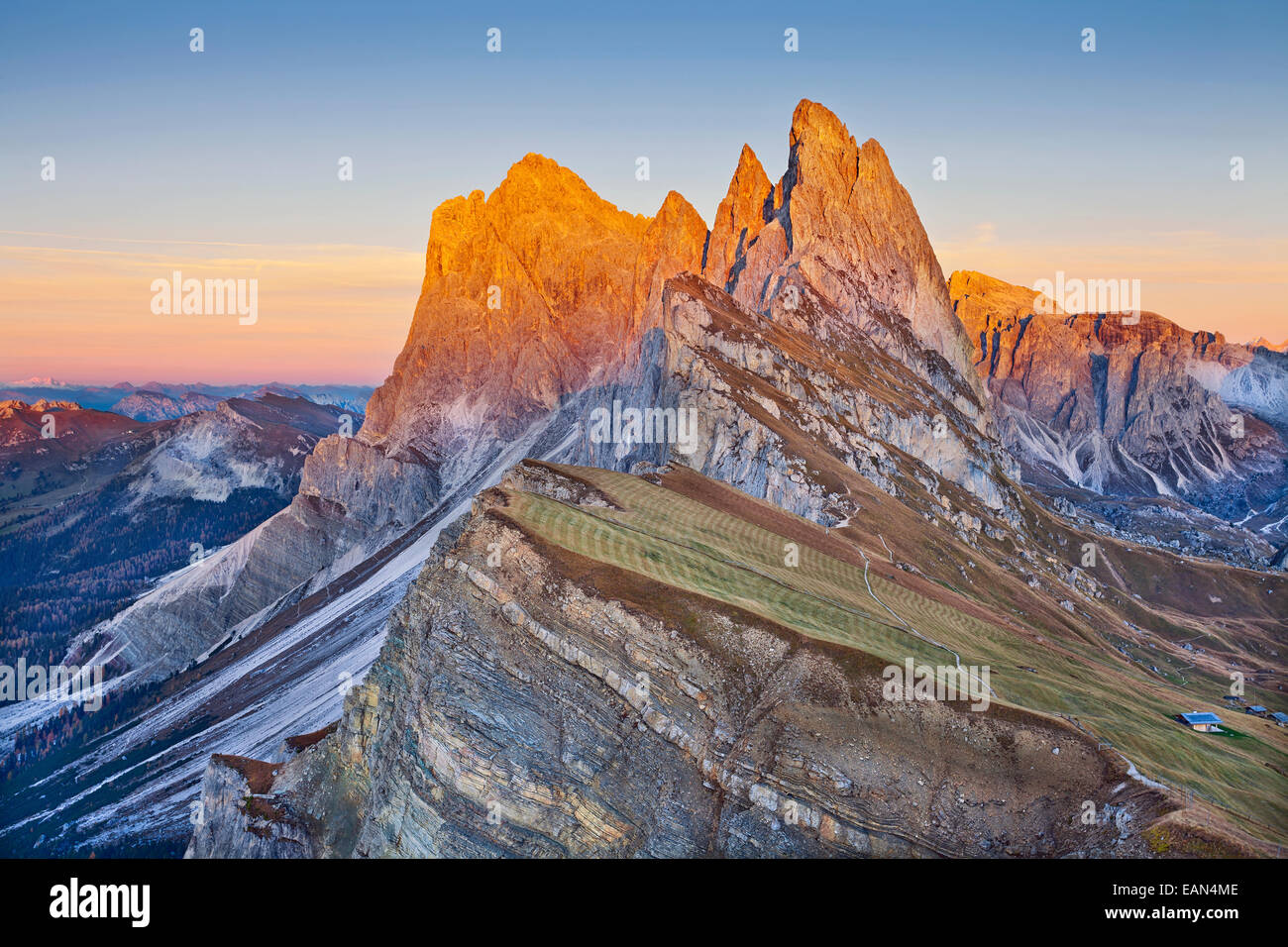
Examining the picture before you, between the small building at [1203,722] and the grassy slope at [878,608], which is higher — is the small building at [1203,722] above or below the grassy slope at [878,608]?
below

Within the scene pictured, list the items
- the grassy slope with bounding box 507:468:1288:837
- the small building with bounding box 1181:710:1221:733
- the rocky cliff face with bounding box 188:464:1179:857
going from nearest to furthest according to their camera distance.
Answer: the rocky cliff face with bounding box 188:464:1179:857
the grassy slope with bounding box 507:468:1288:837
the small building with bounding box 1181:710:1221:733

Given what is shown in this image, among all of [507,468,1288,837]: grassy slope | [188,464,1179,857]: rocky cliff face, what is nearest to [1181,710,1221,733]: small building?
[507,468,1288,837]: grassy slope

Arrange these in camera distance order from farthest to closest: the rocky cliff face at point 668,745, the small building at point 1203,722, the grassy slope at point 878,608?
the small building at point 1203,722
the grassy slope at point 878,608
the rocky cliff face at point 668,745

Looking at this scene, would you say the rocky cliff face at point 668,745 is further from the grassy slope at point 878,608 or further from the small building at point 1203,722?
the small building at point 1203,722

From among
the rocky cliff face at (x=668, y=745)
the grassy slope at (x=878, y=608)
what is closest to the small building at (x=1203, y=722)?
the grassy slope at (x=878, y=608)

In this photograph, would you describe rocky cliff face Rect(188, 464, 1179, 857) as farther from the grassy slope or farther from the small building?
the small building

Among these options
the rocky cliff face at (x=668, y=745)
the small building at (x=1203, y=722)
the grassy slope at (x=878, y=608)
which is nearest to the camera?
the rocky cliff face at (x=668, y=745)

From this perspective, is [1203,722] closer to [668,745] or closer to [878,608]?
[878,608]

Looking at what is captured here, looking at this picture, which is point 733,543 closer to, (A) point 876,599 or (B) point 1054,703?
(A) point 876,599
